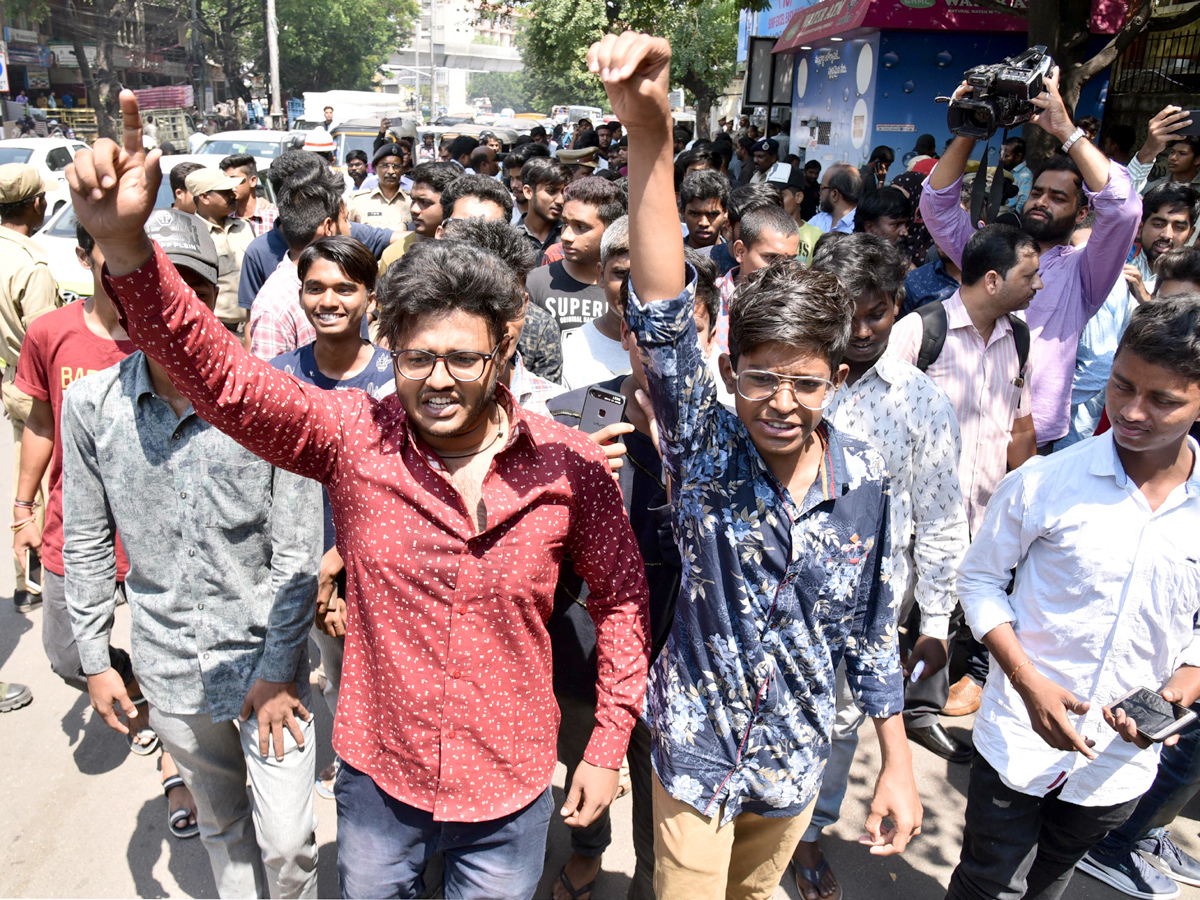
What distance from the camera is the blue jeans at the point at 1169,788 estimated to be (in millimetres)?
2998

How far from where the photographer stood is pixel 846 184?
7.43 metres

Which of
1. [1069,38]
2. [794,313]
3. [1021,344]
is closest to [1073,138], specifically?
[1021,344]

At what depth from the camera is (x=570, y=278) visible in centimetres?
468

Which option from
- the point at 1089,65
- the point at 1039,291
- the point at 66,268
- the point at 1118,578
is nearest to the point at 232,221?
the point at 66,268

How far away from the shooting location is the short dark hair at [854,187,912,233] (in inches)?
226

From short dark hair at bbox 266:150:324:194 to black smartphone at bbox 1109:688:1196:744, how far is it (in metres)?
4.07

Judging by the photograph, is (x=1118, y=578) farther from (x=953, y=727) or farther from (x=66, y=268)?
(x=66, y=268)

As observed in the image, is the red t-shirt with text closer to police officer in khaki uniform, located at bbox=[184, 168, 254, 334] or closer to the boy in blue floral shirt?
the boy in blue floral shirt

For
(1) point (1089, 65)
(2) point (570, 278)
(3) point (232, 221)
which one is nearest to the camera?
(2) point (570, 278)

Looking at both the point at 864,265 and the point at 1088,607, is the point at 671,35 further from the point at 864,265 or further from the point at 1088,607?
the point at 1088,607

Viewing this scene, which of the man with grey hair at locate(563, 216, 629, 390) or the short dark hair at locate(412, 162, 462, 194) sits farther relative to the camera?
the short dark hair at locate(412, 162, 462, 194)

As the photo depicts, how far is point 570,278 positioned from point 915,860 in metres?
3.04

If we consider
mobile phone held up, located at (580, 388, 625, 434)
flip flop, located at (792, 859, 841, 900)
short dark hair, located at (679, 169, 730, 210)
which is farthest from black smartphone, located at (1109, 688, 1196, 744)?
short dark hair, located at (679, 169, 730, 210)

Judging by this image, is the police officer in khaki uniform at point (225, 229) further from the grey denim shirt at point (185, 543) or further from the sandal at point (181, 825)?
the grey denim shirt at point (185, 543)
